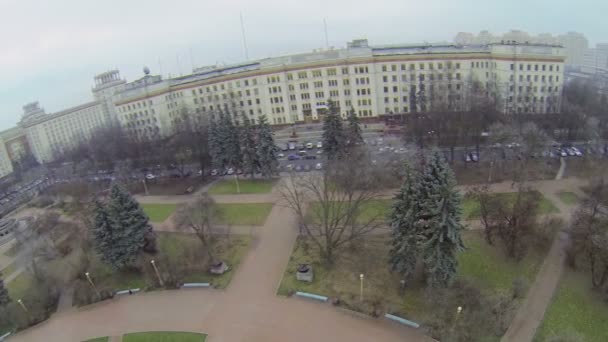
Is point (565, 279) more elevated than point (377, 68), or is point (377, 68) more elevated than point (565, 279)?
point (377, 68)

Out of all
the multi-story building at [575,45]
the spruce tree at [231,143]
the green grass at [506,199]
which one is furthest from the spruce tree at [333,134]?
the multi-story building at [575,45]

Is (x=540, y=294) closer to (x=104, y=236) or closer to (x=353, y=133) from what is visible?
(x=353, y=133)

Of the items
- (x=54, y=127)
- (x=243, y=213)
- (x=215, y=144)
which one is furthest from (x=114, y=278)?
(x=54, y=127)

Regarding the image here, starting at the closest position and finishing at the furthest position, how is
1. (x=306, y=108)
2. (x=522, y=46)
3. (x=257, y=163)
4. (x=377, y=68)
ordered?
(x=257, y=163), (x=522, y=46), (x=377, y=68), (x=306, y=108)

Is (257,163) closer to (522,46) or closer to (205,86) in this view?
(205,86)

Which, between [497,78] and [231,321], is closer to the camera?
[231,321]

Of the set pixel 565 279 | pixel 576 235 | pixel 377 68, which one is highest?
pixel 377 68

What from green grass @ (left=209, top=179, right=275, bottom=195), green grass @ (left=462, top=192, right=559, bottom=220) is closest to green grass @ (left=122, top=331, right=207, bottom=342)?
green grass @ (left=209, top=179, right=275, bottom=195)

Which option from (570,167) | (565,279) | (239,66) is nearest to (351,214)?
(565,279)
